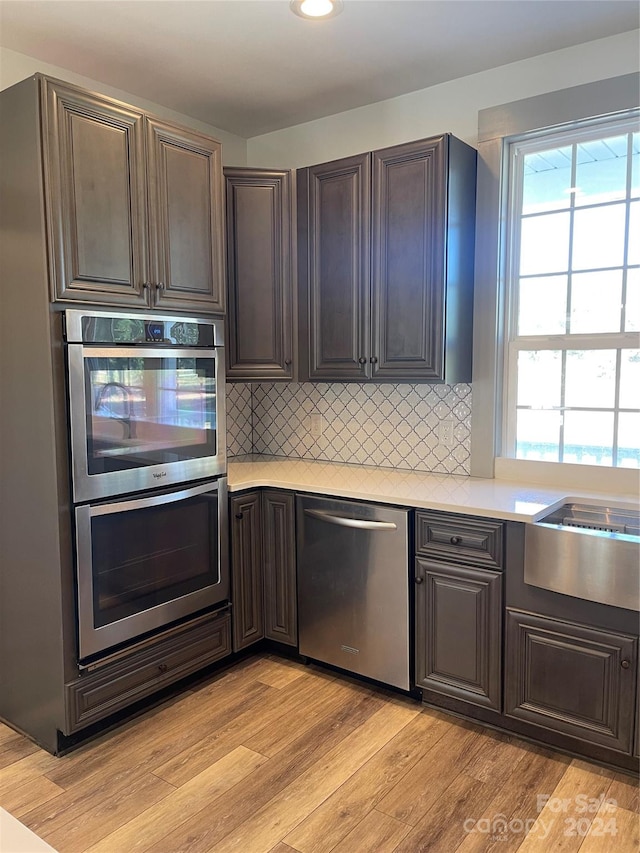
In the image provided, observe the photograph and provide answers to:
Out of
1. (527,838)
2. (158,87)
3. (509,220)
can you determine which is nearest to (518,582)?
(527,838)

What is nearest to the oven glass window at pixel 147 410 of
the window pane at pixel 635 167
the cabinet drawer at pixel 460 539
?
the cabinet drawer at pixel 460 539

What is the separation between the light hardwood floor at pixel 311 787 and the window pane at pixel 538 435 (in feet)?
3.87

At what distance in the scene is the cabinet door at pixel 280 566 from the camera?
2.97m

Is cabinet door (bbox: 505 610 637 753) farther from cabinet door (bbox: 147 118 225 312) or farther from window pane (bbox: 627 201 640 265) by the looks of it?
cabinet door (bbox: 147 118 225 312)

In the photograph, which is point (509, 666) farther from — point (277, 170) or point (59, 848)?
point (277, 170)

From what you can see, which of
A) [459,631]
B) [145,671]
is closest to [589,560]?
[459,631]

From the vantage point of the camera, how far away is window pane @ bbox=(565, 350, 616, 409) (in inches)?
105

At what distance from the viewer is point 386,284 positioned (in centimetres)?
288

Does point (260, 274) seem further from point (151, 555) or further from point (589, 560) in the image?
point (589, 560)

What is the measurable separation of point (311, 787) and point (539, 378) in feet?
6.24

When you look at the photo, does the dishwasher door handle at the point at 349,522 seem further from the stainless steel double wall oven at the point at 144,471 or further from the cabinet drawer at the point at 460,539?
the stainless steel double wall oven at the point at 144,471

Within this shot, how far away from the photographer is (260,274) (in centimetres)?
314

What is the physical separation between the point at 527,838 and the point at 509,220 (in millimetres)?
2374

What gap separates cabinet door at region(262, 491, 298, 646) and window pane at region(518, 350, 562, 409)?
3.88ft
